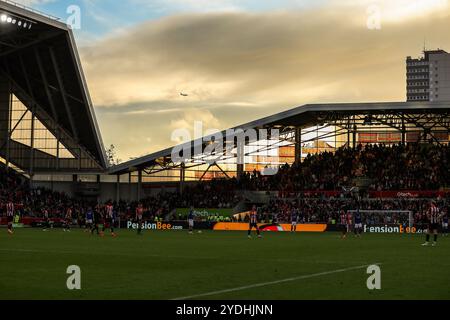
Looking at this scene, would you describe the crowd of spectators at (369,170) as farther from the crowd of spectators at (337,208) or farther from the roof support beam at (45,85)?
the roof support beam at (45,85)

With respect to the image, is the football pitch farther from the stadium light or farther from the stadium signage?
the stadium light

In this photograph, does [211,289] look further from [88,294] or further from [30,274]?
[30,274]

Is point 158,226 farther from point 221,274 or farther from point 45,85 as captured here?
point 221,274

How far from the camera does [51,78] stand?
3287 inches

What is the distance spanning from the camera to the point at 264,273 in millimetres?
21000

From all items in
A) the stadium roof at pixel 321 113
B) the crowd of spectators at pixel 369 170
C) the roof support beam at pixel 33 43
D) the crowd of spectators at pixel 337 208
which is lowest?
the crowd of spectators at pixel 337 208

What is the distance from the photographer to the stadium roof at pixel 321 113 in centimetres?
7706

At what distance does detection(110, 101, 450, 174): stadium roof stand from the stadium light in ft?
65.5

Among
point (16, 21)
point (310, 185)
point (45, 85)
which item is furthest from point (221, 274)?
point (45, 85)

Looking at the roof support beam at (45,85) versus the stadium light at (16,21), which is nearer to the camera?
the stadium light at (16,21)

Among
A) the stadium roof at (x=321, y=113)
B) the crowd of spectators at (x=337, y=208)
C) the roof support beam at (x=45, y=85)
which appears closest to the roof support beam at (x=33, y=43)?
the roof support beam at (x=45, y=85)

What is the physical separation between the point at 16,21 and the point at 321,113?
105 feet
